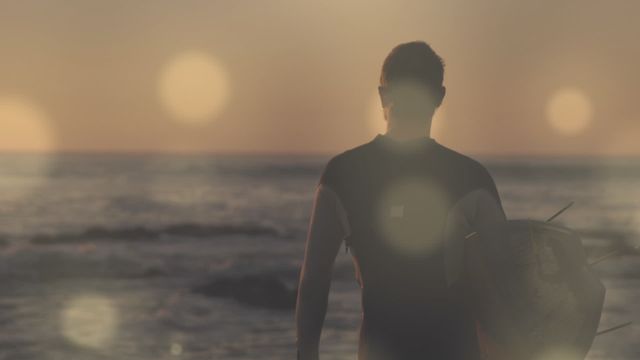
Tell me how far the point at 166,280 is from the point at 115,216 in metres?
21.8

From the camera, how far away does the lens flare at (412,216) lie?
2.94 m

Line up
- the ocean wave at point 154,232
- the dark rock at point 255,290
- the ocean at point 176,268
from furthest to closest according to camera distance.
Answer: the ocean wave at point 154,232 → the dark rock at point 255,290 → the ocean at point 176,268

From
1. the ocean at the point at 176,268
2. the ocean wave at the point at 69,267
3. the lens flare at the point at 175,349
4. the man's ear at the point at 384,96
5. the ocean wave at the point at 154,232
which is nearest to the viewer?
the man's ear at the point at 384,96

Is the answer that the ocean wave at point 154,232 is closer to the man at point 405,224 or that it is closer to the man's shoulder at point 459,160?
the man at point 405,224

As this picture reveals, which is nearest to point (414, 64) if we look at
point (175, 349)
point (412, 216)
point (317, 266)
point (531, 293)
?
point (412, 216)

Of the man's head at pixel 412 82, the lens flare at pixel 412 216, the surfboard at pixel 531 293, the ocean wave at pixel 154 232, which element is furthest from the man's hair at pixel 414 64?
the ocean wave at pixel 154 232

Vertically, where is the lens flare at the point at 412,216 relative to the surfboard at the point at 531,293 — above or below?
above

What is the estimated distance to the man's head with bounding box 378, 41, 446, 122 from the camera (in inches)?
116

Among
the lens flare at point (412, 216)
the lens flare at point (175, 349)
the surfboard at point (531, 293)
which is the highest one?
the lens flare at point (412, 216)

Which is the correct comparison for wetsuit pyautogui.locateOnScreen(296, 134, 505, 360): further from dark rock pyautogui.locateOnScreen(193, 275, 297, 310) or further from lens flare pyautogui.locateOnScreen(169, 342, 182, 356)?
dark rock pyautogui.locateOnScreen(193, 275, 297, 310)

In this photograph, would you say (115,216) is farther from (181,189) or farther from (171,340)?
(171,340)

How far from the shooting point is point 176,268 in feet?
77.5

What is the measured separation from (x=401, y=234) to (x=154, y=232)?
1288 inches

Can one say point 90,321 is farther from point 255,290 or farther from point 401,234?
point 401,234
